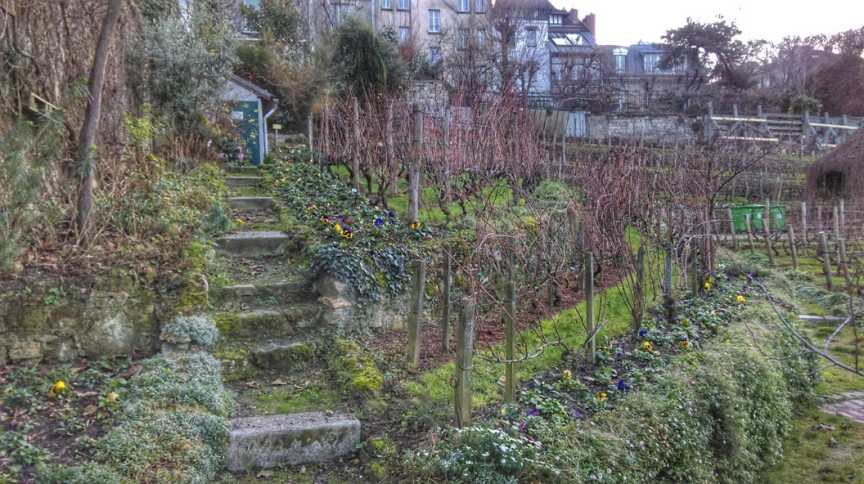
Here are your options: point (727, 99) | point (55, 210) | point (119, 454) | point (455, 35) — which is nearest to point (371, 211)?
point (55, 210)

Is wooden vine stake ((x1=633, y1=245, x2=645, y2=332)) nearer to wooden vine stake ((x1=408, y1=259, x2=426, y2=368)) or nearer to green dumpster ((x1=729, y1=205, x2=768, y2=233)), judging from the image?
wooden vine stake ((x1=408, y1=259, x2=426, y2=368))

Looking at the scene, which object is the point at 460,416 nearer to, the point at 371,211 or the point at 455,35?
the point at 371,211

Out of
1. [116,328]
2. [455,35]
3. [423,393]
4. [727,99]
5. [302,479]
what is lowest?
[302,479]

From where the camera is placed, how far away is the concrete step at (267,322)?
5.07 m

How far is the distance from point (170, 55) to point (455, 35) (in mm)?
22074

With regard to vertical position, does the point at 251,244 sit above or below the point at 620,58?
below

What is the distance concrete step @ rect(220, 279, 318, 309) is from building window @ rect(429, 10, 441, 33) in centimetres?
2987

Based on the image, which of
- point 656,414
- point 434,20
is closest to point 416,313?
point 656,414

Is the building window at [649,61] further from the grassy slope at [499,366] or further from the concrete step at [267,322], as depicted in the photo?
the concrete step at [267,322]

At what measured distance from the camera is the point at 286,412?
4.25m

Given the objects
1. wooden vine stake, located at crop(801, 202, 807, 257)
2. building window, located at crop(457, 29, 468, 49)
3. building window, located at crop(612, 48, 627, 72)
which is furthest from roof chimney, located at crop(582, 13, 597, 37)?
wooden vine stake, located at crop(801, 202, 807, 257)

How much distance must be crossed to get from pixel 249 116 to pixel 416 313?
10324mm

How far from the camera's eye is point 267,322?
5230 millimetres

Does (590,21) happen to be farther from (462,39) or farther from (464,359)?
(464,359)
